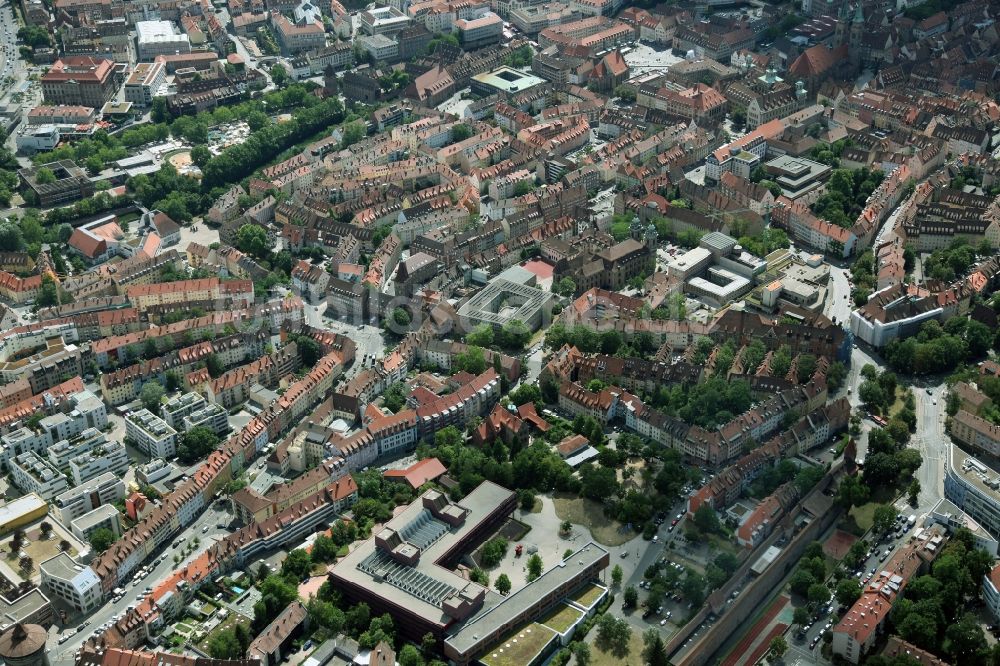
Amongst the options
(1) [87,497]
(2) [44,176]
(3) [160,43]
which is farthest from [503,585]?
(3) [160,43]

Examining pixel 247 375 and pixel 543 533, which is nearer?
pixel 543 533

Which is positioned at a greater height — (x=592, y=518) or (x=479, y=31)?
(x=479, y=31)

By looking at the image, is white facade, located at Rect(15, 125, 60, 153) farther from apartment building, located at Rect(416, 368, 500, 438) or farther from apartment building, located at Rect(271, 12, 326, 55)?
apartment building, located at Rect(416, 368, 500, 438)

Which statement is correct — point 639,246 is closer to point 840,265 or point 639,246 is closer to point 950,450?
point 840,265

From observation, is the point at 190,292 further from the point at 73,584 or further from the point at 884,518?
the point at 884,518

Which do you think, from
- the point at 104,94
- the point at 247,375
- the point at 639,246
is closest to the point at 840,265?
the point at 639,246

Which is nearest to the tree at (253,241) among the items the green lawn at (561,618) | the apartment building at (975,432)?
the green lawn at (561,618)

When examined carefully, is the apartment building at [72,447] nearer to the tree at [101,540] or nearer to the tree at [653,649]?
the tree at [101,540]
